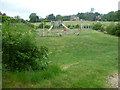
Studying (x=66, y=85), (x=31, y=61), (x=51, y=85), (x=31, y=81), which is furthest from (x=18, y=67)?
(x=66, y=85)

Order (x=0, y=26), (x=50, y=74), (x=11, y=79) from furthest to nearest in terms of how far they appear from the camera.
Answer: (x=50, y=74)
(x=0, y=26)
(x=11, y=79)

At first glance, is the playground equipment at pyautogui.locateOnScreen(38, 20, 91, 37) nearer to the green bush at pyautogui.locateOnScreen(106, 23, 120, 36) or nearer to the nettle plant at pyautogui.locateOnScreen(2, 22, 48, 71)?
the green bush at pyautogui.locateOnScreen(106, 23, 120, 36)

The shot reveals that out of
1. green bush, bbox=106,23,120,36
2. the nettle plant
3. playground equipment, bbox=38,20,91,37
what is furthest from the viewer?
green bush, bbox=106,23,120,36

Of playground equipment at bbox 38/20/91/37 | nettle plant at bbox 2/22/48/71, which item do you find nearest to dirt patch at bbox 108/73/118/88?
nettle plant at bbox 2/22/48/71

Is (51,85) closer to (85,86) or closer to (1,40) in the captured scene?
(85,86)

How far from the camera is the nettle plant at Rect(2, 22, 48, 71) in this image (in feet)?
11.0

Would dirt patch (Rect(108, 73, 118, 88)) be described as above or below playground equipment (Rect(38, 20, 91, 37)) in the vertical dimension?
below

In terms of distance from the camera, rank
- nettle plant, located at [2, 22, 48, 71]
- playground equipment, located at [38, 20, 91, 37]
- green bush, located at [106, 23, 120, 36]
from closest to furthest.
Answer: nettle plant, located at [2, 22, 48, 71] < playground equipment, located at [38, 20, 91, 37] < green bush, located at [106, 23, 120, 36]

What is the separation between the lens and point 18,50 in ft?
11.4

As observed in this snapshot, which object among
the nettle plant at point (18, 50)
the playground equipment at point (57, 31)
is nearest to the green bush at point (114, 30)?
the playground equipment at point (57, 31)

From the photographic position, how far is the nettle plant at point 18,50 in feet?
11.0

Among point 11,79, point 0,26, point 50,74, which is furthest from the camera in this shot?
point 50,74

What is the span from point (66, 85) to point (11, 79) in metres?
1.14

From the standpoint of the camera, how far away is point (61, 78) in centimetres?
349
